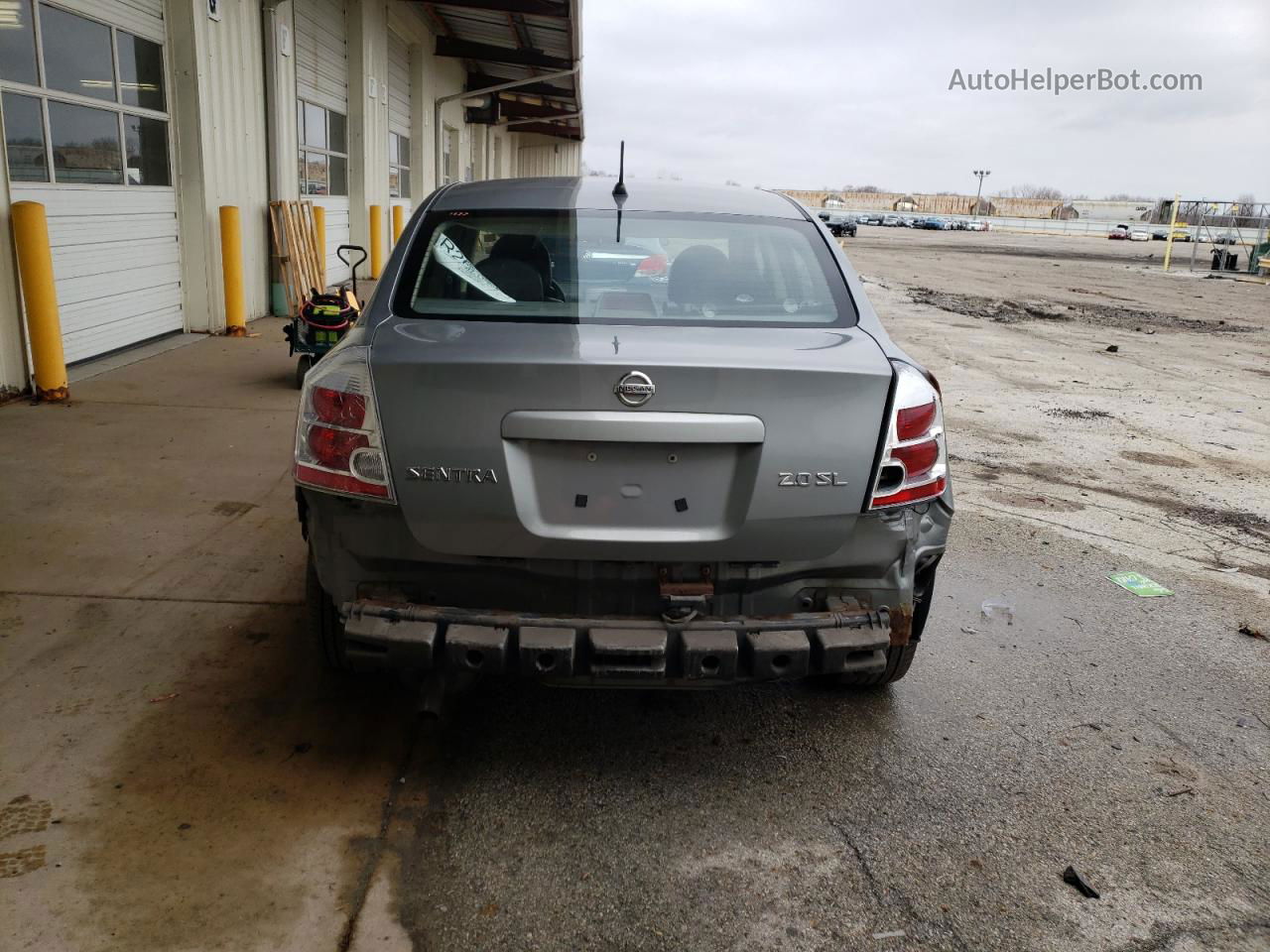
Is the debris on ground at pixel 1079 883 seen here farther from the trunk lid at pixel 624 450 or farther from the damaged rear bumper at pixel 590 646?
the trunk lid at pixel 624 450

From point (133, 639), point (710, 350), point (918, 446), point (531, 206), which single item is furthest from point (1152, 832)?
point (133, 639)

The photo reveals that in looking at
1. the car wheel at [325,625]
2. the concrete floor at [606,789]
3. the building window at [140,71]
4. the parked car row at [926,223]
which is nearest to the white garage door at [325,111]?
the building window at [140,71]

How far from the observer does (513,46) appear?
2277 centimetres

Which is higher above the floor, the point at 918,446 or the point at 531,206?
the point at 531,206

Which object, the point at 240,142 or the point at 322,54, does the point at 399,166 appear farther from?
the point at 240,142

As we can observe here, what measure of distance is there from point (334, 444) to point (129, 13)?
819cm

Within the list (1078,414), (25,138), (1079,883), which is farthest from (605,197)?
(1078,414)

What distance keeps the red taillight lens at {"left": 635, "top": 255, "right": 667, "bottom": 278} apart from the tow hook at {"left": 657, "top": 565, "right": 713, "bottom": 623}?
1.19m

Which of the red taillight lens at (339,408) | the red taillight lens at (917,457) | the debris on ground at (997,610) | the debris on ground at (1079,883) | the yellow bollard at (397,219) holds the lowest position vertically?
the debris on ground at (1079,883)

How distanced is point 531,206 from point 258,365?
6.17 meters

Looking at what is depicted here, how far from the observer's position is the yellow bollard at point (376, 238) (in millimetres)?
16953

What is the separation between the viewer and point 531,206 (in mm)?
3766

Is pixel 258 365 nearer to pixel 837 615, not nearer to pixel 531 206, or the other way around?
pixel 531 206

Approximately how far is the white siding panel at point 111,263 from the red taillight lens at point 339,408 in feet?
19.3
